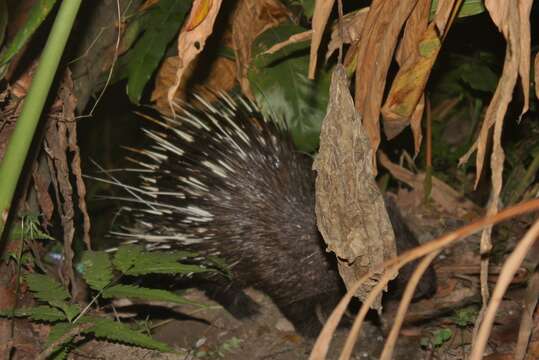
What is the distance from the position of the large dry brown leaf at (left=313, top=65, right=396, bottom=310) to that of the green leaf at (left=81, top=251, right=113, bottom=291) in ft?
2.51

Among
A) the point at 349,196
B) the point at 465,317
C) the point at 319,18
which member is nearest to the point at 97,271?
the point at 349,196

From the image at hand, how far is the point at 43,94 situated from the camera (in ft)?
5.75

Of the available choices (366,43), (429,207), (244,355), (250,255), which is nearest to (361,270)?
(366,43)

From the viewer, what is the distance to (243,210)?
12.2 ft

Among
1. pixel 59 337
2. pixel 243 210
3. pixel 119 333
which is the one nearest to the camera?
pixel 59 337

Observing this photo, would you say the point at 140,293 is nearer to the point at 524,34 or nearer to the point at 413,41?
the point at 413,41

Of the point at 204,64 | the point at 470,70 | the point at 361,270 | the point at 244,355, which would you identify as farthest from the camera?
the point at 470,70

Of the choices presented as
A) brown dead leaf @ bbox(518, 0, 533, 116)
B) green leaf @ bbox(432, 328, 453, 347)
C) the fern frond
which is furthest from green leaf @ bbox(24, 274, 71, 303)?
brown dead leaf @ bbox(518, 0, 533, 116)

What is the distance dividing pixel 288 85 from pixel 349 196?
1.44 metres

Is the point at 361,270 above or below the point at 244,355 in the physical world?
above

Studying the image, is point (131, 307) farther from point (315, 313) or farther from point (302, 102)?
point (302, 102)

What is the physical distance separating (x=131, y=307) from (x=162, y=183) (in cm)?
60

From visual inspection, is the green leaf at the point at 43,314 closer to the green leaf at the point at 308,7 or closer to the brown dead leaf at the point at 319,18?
the brown dead leaf at the point at 319,18

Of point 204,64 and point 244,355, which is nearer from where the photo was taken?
point 244,355
